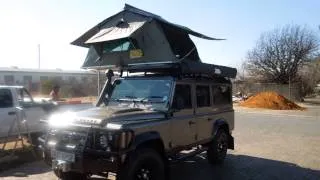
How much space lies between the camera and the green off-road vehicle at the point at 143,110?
21.4 ft

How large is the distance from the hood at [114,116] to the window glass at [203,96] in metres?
1.68

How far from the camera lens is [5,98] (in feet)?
36.3

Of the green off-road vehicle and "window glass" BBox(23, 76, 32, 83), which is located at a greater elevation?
"window glass" BBox(23, 76, 32, 83)

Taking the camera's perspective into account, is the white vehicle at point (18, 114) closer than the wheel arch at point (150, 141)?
No

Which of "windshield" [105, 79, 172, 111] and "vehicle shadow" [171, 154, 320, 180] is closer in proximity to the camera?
"windshield" [105, 79, 172, 111]

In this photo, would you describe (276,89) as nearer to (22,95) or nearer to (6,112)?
(22,95)

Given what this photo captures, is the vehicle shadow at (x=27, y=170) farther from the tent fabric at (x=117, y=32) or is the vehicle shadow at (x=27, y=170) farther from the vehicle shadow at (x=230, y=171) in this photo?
the tent fabric at (x=117, y=32)

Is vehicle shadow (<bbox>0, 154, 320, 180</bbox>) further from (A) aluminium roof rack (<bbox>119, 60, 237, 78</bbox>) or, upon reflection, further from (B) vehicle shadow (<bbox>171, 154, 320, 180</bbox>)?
(A) aluminium roof rack (<bbox>119, 60, 237, 78</bbox>)

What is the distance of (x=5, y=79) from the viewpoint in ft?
209

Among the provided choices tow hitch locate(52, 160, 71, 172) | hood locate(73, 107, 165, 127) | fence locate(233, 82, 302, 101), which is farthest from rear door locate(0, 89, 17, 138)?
fence locate(233, 82, 302, 101)

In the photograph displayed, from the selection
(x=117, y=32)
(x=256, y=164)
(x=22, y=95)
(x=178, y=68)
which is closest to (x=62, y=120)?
(x=178, y=68)

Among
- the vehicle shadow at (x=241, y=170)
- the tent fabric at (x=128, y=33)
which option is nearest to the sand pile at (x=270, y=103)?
the vehicle shadow at (x=241, y=170)

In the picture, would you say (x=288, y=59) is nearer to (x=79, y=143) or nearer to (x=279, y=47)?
(x=279, y=47)

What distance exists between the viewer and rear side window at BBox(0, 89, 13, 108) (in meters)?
11.0
